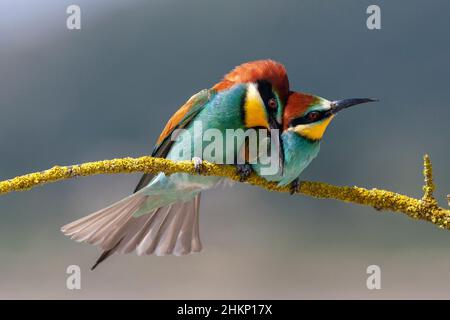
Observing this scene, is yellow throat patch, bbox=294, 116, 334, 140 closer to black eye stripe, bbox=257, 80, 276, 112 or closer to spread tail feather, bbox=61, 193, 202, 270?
black eye stripe, bbox=257, 80, 276, 112

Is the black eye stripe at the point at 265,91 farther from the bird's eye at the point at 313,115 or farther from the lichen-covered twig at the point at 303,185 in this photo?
the lichen-covered twig at the point at 303,185

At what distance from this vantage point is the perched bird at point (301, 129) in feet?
4.66

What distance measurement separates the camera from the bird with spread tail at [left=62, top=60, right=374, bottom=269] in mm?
1461

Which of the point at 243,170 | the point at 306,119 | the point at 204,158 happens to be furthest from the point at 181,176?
the point at 306,119

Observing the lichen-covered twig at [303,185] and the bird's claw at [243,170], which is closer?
the lichen-covered twig at [303,185]

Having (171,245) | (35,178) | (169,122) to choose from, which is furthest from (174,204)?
(35,178)

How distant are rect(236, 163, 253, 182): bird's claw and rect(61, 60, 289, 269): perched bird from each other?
0.06m

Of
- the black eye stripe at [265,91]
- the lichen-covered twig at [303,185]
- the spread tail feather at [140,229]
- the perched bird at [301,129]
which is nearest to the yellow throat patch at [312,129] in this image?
the perched bird at [301,129]

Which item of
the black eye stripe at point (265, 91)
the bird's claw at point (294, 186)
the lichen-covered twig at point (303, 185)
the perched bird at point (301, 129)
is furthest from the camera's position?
the black eye stripe at point (265, 91)

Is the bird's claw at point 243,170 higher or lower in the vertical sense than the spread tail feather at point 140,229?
higher

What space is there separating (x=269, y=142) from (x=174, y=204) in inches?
16.8

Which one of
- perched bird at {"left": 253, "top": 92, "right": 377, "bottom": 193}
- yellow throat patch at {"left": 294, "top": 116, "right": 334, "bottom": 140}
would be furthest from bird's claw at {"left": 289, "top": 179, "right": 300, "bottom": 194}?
yellow throat patch at {"left": 294, "top": 116, "right": 334, "bottom": 140}

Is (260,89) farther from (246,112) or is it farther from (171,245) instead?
(171,245)

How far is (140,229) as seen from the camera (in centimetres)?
175
